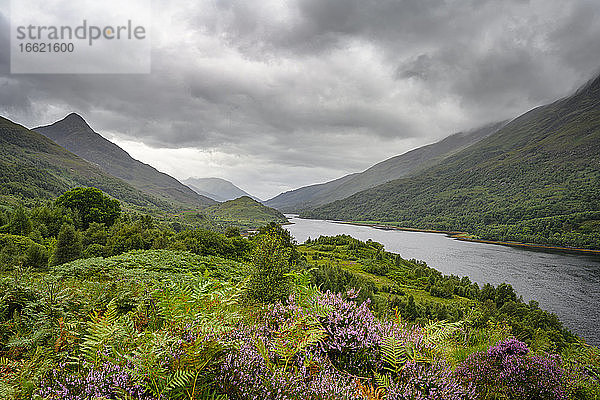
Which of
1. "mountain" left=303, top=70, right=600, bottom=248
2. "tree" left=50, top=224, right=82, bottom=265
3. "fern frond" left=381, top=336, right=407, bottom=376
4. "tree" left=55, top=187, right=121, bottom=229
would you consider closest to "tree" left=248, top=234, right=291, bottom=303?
"fern frond" left=381, top=336, right=407, bottom=376

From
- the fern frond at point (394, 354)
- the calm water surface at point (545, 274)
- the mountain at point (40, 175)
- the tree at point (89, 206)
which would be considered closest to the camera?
the fern frond at point (394, 354)

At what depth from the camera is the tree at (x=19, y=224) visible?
24.9 meters

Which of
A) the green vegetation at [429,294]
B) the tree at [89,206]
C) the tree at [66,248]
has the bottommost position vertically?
the green vegetation at [429,294]

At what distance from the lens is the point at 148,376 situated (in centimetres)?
222

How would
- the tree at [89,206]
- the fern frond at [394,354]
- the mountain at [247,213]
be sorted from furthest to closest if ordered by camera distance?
the mountain at [247,213] < the tree at [89,206] < the fern frond at [394,354]

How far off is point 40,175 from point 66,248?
443 ft

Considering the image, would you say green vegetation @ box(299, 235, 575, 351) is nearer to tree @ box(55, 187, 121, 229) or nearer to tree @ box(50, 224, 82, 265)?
tree @ box(50, 224, 82, 265)

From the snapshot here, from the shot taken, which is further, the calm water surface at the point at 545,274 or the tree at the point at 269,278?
the calm water surface at the point at 545,274

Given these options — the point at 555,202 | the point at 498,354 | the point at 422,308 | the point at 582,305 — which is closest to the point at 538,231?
the point at 555,202

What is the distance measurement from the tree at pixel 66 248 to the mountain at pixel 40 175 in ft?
303

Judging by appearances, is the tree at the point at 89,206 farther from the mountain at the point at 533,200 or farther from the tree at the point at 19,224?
the mountain at the point at 533,200

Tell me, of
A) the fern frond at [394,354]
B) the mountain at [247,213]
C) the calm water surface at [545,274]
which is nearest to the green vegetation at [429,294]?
the calm water surface at [545,274]

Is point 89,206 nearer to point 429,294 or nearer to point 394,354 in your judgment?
point 429,294

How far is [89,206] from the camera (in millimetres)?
35125
